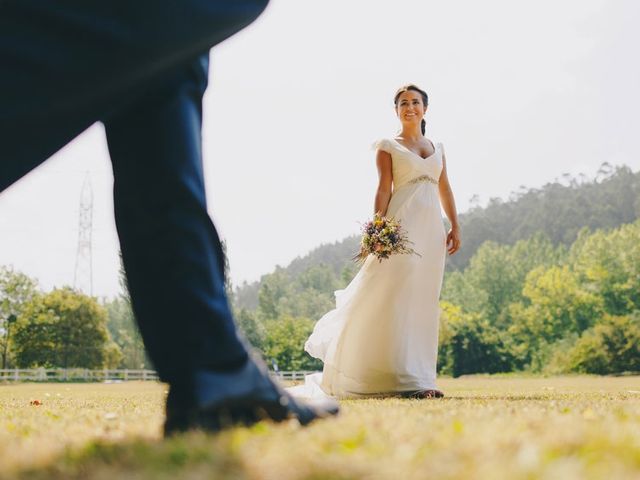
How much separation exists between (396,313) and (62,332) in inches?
2156

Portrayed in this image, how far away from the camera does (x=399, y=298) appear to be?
8695 mm

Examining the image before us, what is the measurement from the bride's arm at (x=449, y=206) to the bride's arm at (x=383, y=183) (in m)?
0.79

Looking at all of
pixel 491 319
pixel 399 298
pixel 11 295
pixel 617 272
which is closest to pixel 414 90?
pixel 399 298

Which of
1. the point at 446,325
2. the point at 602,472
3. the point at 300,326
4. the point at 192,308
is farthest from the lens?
the point at 300,326

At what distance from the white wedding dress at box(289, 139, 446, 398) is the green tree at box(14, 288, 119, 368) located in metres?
50.8

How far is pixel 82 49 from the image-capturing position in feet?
6.91

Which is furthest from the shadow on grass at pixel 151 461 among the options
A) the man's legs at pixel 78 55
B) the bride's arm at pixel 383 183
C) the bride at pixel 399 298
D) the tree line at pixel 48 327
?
the tree line at pixel 48 327

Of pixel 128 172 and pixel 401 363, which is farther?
pixel 401 363

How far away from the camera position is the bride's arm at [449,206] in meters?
9.30

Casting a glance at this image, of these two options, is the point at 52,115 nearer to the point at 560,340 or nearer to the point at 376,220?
the point at 376,220

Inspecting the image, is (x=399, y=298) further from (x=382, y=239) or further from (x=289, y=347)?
(x=289, y=347)

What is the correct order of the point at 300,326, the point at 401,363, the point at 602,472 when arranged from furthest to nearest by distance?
the point at 300,326
the point at 401,363
the point at 602,472

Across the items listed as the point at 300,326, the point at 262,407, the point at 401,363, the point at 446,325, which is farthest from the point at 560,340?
the point at 262,407

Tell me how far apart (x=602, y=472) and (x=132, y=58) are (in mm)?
1573
